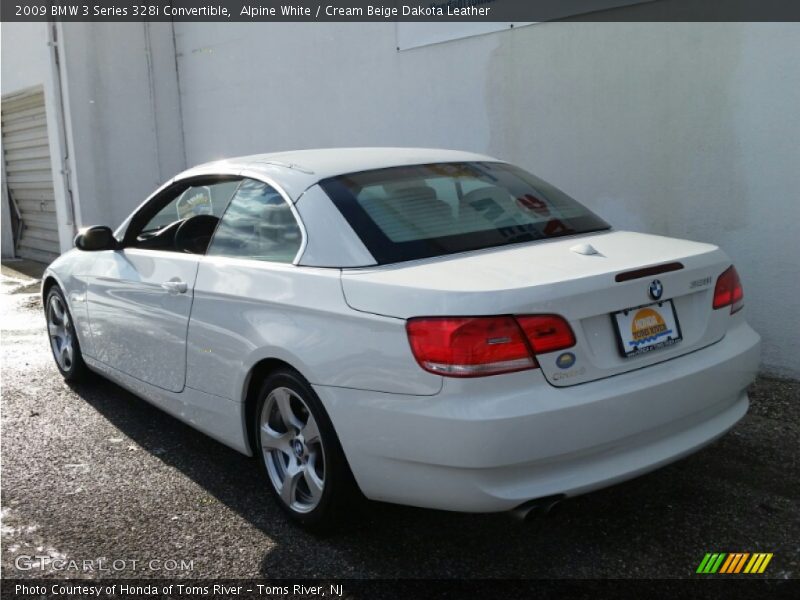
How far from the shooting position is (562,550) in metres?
3.04

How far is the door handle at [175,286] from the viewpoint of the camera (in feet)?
12.2

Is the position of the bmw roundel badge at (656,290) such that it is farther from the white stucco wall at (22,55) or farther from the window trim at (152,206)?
the white stucco wall at (22,55)

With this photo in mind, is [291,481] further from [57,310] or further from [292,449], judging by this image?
[57,310]

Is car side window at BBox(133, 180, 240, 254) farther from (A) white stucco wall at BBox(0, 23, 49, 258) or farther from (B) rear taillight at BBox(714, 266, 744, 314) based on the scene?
(A) white stucco wall at BBox(0, 23, 49, 258)

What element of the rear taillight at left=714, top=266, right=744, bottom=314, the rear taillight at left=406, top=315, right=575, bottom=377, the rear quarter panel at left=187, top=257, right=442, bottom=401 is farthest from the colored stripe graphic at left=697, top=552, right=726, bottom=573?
the rear quarter panel at left=187, top=257, right=442, bottom=401

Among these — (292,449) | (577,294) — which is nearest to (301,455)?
(292,449)

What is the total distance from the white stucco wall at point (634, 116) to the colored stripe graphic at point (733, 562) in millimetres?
2357

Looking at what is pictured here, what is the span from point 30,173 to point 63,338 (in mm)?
8239

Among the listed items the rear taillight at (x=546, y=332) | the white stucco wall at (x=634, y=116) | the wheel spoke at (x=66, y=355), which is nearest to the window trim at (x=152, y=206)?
the wheel spoke at (x=66, y=355)

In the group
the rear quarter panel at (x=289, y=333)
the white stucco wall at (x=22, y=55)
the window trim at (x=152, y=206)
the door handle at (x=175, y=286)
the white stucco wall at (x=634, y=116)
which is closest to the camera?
the rear quarter panel at (x=289, y=333)

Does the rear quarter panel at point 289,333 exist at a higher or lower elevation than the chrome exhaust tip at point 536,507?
higher

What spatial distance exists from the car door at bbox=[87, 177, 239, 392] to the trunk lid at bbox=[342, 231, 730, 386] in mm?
1249

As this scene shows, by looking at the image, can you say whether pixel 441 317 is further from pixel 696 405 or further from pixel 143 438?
pixel 143 438
